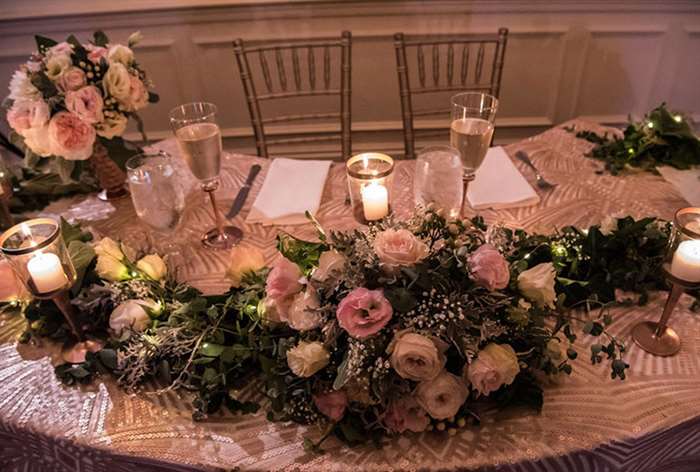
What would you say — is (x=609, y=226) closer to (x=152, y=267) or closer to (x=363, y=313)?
(x=363, y=313)

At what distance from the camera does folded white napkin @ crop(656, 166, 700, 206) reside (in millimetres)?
1217

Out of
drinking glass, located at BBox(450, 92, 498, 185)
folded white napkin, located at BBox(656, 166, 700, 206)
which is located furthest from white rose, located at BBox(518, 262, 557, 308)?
folded white napkin, located at BBox(656, 166, 700, 206)

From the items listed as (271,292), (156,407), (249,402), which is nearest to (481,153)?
(271,292)

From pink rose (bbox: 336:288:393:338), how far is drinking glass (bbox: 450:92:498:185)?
512mm

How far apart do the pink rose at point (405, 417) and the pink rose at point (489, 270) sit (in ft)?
0.66

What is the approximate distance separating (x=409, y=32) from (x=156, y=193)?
1733 millimetres

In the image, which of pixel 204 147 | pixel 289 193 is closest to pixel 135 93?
pixel 204 147

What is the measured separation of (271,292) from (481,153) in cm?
57

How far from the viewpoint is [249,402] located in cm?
82

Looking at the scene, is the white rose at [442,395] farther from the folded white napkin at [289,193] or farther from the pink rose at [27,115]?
the pink rose at [27,115]

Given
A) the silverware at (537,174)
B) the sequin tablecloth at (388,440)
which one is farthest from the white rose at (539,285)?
the silverware at (537,174)

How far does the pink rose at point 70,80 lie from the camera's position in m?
1.15

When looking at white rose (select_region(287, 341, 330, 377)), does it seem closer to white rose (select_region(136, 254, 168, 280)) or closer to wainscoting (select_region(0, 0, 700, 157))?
white rose (select_region(136, 254, 168, 280))

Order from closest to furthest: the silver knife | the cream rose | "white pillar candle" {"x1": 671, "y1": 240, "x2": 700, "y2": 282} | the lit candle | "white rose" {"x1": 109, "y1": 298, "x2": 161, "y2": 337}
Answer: the cream rose < "white pillar candle" {"x1": 671, "y1": 240, "x2": 700, "y2": 282} < "white rose" {"x1": 109, "y1": 298, "x2": 161, "y2": 337} < the lit candle < the silver knife
